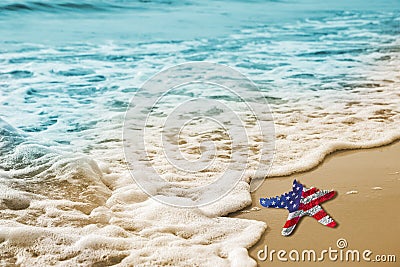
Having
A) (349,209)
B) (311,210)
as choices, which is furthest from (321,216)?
(349,209)

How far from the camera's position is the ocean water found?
2.62m

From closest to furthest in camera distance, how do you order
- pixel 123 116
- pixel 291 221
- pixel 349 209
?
1. pixel 291 221
2. pixel 349 209
3. pixel 123 116

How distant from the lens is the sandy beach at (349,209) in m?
2.53

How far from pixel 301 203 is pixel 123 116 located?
8.11 feet

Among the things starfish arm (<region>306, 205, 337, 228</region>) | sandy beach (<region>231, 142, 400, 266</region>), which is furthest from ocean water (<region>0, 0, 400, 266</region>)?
starfish arm (<region>306, 205, 337, 228</region>)

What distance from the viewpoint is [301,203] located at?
9.51 ft

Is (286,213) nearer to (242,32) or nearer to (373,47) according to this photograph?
(373,47)

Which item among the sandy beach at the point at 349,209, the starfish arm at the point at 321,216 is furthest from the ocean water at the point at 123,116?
the starfish arm at the point at 321,216

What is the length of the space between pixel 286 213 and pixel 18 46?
7.27 metres

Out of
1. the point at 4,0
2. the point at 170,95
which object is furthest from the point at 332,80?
the point at 4,0

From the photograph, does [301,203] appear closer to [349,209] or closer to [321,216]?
[321,216]

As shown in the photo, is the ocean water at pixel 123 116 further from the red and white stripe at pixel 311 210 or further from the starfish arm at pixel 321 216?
the starfish arm at pixel 321 216

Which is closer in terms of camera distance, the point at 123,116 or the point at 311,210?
the point at 311,210

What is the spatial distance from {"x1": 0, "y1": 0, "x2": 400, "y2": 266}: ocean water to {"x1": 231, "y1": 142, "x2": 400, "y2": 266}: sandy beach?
3.9 inches
